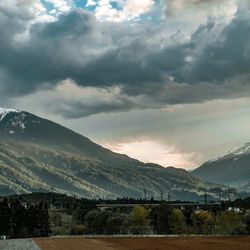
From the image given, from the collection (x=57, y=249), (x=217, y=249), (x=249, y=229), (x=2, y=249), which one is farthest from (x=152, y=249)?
(x=249, y=229)

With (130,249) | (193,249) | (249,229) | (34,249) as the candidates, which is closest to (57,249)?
(34,249)

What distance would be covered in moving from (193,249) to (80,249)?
24.3 m

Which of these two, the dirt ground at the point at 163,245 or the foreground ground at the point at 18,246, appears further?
the foreground ground at the point at 18,246

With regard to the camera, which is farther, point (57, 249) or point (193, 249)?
point (57, 249)

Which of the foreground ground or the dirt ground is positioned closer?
the dirt ground

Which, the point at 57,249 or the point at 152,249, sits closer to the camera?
the point at 152,249

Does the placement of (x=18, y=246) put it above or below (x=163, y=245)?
below

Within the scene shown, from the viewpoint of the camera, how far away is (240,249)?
10200 centimetres

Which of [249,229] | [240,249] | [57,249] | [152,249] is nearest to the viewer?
[240,249]

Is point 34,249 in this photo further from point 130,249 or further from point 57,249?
point 130,249

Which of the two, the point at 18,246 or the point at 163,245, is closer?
the point at 163,245

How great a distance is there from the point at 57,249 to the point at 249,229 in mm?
100093

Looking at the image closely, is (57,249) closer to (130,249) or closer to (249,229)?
(130,249)

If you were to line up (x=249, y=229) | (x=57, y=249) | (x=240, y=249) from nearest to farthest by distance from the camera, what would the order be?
(x=240, y=249)
(x=57, y=249)
(x=249, y=229)
